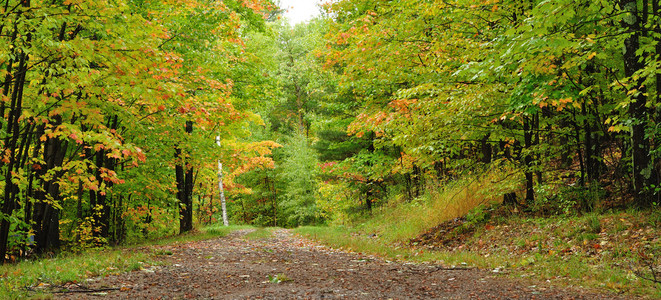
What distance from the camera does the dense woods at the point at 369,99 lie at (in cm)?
548

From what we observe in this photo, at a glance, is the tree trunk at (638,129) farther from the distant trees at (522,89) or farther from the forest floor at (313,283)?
the forest floor at (313,283)

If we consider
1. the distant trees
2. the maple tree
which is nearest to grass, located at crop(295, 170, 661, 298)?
the distant trees

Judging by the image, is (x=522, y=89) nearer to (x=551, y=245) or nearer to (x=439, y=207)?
(x=551, y=245)

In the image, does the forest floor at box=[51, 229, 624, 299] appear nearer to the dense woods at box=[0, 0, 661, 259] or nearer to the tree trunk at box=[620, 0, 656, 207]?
the dense woods at box=[0, 0, 661, 259]

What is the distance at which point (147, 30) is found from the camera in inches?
254

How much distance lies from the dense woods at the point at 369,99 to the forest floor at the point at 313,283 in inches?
62.5

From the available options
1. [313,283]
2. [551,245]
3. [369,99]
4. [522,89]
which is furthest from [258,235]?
[522,89]

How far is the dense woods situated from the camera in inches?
216

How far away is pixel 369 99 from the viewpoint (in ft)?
42.0

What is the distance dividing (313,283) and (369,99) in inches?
327

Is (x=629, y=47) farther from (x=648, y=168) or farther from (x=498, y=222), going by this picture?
(x=498, y=222)

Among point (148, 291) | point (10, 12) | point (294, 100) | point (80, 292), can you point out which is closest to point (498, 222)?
point (148, 291)

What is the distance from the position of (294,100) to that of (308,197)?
10781 millimetres

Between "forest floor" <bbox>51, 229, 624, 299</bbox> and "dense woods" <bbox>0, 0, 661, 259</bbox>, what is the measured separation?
1587 mm
